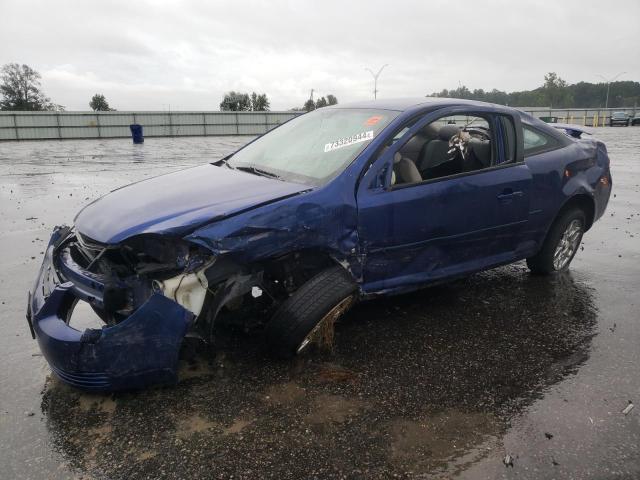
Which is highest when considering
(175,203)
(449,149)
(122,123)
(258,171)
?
(122,123)

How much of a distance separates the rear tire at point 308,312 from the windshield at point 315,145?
0.65 m

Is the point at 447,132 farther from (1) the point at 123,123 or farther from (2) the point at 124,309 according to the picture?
(1) the point at 123,123

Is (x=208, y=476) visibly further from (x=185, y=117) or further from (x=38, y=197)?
(x=185, y=117)

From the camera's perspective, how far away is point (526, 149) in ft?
13.9

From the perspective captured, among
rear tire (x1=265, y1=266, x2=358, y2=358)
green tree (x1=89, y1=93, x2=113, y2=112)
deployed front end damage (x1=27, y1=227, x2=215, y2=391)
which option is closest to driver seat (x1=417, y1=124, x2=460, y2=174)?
rear tire (x1=265, y1=266, x2=358, y2=358)

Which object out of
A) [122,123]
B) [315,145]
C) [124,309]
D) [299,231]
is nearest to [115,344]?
[124,309]

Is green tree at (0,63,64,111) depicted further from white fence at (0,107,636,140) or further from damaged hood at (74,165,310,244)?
damaged hood at (74,165,310,244)

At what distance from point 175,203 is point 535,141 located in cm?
304

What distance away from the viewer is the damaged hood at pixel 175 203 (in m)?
2.80

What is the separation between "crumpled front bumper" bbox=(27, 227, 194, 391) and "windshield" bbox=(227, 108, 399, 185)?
126 cm

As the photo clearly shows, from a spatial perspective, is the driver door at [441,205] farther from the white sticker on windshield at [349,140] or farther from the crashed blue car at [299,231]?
the white sticker on windshield at [349,140]

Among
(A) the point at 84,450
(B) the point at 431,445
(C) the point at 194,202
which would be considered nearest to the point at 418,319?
(B) the point at 431,445

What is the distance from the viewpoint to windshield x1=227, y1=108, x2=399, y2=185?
342 centimetres

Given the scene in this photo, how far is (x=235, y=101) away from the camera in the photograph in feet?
198
